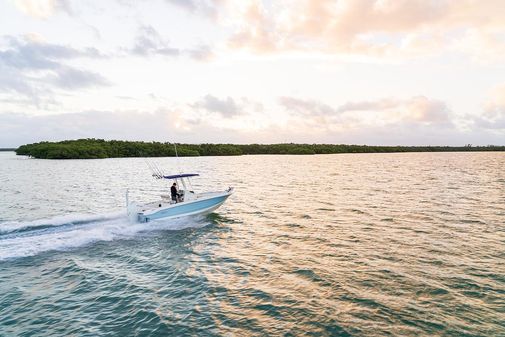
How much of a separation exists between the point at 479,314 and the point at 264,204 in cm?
2308

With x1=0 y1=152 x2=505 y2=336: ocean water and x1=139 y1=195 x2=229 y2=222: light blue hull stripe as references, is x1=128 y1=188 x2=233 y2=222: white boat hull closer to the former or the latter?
x1=139 y1=195 x2=229 y2=222: light blue hull stripe

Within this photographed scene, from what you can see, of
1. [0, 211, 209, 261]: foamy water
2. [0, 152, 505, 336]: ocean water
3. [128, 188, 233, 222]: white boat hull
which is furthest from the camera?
[128, 188, 233, 222]: white boat hull

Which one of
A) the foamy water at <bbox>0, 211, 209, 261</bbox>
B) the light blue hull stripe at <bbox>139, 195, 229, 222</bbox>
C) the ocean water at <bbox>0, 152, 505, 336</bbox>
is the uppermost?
the light blue hull stripe at <bbox>139, 195, 229, 222</bbox>

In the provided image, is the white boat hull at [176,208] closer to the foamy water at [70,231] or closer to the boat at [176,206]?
the boat at [176,206]

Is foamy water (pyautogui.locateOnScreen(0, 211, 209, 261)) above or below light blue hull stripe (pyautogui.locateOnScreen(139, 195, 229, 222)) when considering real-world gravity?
below

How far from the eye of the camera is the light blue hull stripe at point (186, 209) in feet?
78.0

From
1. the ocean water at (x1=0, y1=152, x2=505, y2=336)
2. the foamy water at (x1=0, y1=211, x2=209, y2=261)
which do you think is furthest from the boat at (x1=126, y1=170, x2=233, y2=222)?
the ocean water at (x1=0, y1=152, x2=505, y2=336)

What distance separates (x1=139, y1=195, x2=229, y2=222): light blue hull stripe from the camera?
23766mm

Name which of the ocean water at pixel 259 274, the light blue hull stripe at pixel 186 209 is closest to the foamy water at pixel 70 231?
the ocean water at pixel 259 274

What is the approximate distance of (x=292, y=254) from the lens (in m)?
17.2

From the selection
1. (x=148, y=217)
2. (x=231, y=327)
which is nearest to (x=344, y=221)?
(x=148, y=217)

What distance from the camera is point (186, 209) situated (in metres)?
25.3

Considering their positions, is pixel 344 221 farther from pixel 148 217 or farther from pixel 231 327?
pixel 231 327

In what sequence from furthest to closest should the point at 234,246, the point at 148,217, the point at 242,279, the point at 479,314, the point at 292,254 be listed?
1. the point at 148,217
2. the point at 234,246
3. the point at 292,254
4. the point at 242,279
5. the point at 479,314
